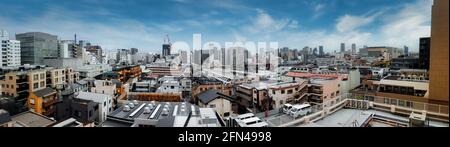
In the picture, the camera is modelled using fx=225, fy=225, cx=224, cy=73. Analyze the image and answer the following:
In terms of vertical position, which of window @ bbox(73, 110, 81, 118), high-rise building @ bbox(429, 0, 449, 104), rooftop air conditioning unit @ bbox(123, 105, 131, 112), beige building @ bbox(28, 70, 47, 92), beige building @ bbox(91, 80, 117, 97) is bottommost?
window @ bbox(73, 110, 81, 118)

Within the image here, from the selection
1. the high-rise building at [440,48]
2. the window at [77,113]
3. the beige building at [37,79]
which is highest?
the high-rise building at [440,48]

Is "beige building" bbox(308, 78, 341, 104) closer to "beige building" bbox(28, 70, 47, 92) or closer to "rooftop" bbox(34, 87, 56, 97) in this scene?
"rooftop" bbox(34, 87, 56, 97)

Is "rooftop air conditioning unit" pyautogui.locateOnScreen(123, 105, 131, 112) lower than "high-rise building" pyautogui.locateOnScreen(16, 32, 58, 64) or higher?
lower

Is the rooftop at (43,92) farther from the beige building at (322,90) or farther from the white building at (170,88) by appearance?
the beige building at (322,90)

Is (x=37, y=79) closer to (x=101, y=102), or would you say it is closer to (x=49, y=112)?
(x=49, y=112)

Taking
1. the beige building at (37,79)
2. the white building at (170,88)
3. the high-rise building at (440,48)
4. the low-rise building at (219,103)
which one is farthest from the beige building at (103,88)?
the high-rise building at (440,48)

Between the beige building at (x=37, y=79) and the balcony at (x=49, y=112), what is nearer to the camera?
the balcony at (x=49, y=112)

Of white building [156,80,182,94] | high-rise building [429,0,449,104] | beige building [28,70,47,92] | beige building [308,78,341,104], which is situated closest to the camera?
high-rise building [429,0,449,104]

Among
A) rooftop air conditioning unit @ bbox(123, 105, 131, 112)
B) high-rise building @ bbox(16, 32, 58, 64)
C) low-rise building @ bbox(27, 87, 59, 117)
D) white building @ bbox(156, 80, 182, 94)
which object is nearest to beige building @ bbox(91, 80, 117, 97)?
white building @ bbox(156, 80, 182, 94)
